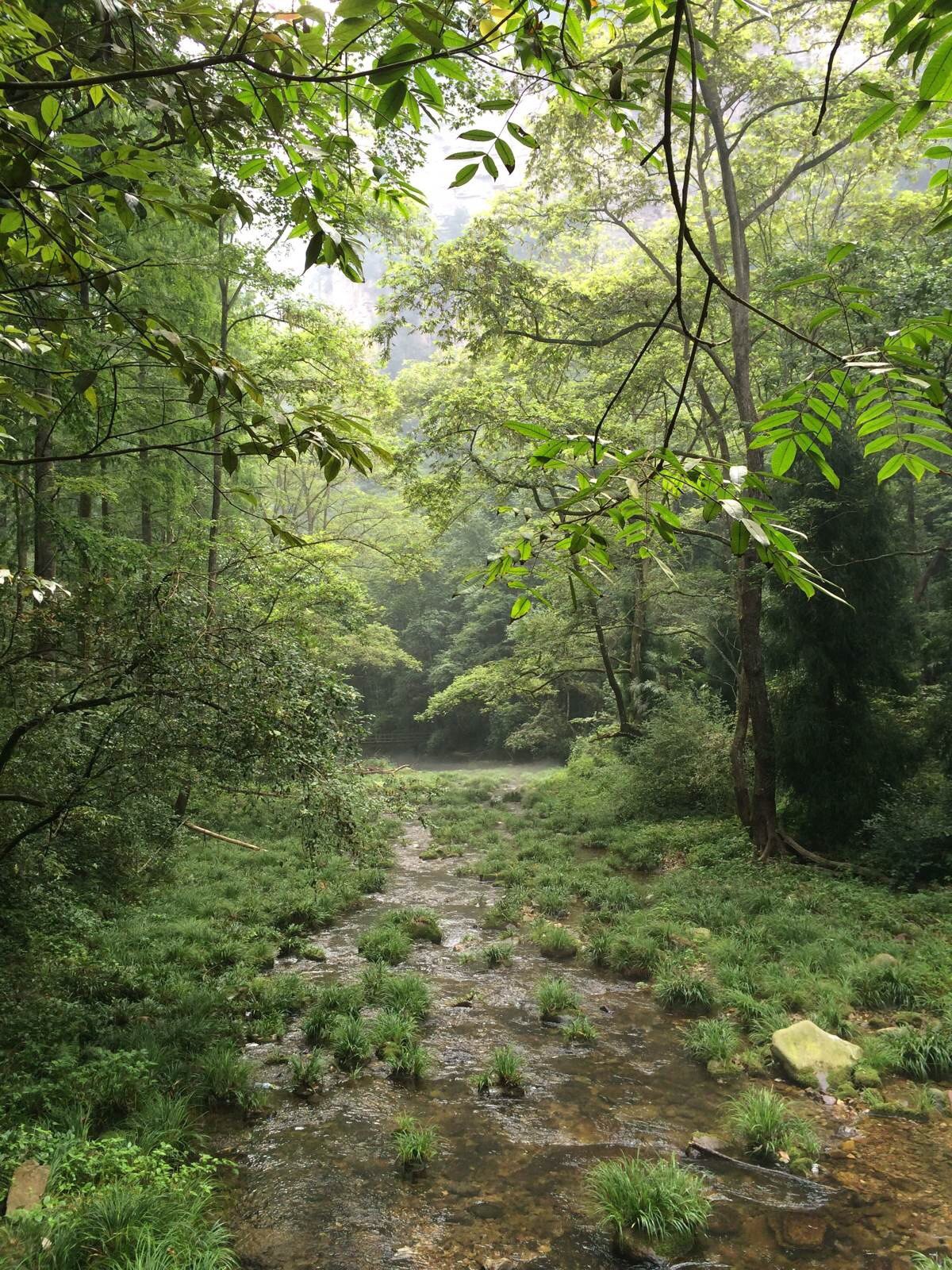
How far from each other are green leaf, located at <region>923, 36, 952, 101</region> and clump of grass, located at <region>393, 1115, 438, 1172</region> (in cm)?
587

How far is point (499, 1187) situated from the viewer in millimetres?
4652

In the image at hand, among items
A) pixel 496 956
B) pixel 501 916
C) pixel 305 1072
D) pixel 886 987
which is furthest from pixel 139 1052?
pixel 886 987

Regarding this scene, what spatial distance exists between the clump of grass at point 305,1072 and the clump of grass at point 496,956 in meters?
2.91

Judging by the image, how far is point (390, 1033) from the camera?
6.48 metres

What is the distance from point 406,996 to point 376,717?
115 inches

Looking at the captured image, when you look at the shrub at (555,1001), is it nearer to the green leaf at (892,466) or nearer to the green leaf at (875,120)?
the green leaf at (892,466)

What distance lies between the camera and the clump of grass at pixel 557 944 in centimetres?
884

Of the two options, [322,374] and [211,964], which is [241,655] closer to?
[211,964]

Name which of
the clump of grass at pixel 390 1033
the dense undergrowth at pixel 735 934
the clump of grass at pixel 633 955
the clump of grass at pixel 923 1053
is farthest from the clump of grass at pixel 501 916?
the clump of grass at pixel 923 1053

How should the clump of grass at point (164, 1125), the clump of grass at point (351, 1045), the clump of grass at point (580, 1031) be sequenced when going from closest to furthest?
the clump of grass at point (164, 1125) < the clump of grass at point (351, 1045) < the clump of grass at point (580, 1031)

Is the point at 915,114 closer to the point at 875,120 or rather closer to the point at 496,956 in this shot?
the point at 875,120

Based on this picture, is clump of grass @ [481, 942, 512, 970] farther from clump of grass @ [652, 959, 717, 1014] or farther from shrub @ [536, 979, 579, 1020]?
clump of grass @ [652, 959, 717, 1014]

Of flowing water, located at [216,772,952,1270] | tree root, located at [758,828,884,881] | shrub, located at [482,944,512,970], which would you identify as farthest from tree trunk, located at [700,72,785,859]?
flowing water, located at [216,772,952,1270]

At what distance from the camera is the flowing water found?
4094 millimetres
